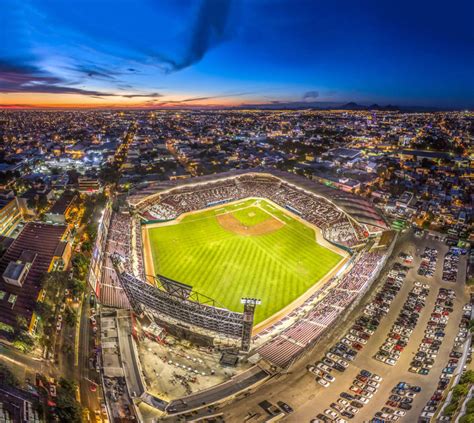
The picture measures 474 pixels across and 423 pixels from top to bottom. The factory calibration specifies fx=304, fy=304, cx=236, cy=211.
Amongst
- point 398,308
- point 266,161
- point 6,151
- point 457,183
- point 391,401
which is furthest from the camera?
point 6,151

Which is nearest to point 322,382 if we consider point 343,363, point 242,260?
point 343,363

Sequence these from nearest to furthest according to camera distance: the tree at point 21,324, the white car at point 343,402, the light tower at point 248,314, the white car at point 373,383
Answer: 1. the white car at point 343,402
2. the light tower at point 248,314
3. the white car at point 373,383
4. the tree at point 21,324

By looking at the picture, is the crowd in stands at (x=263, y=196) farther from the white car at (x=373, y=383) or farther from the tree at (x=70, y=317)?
the tree at (x=70, y=317)

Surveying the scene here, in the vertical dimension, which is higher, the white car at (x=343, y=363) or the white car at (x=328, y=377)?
the white car at (x=343, y=363)

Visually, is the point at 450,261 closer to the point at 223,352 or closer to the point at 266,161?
the point at 223,352

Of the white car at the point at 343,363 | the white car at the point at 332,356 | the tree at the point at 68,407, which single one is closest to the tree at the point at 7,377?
the tree at the point at 68,407

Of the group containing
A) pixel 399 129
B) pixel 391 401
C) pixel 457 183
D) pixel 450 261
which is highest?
pixel 399 129

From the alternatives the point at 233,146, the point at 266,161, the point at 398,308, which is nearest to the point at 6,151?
the point at 233,146
